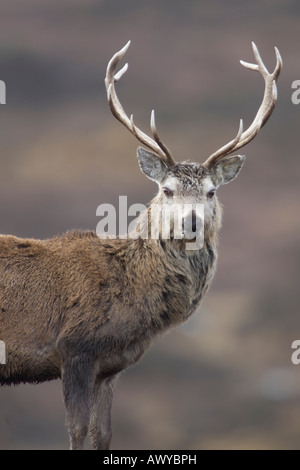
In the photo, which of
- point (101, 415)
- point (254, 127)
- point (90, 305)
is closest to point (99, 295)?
point (90, 305)

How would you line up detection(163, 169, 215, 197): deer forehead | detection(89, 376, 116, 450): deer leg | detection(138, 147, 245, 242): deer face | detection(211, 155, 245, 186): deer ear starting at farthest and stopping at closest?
detection(211, 155, 245, 186): deer ear → detection(89, 376, 116, 450): deer leg → detection(163, 169, 215, 197): deer forehead → detection(138, 147, 245, 242): deer face

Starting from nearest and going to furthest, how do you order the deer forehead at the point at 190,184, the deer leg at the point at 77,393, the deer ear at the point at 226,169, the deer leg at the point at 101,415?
the deer leg at the point at 77,393 → the deer forehead at the point at 190,184 → the deer leg at the point at 101,415 → the deer ear at the point at 226,169

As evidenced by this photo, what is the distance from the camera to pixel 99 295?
805 cm

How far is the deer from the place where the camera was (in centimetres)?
793

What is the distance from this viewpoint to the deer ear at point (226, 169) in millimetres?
8547

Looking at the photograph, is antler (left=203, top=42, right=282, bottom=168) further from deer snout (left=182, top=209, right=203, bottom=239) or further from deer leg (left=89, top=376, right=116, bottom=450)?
deer leg (left=89, top=376, right=116, bottom=450)

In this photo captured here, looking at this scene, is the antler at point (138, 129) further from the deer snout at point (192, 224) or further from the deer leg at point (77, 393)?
the deer leg at point (77, 393)

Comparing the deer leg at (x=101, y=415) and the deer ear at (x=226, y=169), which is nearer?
the deer leg at (x=101, y=415)

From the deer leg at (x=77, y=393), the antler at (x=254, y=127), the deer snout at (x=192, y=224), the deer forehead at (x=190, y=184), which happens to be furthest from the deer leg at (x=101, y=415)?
the antler at (x=254, y=127)

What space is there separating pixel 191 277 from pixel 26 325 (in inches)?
57.8

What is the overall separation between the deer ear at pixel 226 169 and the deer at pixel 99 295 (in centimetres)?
1

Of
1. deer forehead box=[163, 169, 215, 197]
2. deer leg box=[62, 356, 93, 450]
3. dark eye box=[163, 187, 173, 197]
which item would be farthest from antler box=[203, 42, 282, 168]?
deer leg box=[62, 356, 93, 450]

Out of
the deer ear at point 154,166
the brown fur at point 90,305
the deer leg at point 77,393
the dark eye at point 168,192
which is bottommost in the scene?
the deer leg at point 77,393

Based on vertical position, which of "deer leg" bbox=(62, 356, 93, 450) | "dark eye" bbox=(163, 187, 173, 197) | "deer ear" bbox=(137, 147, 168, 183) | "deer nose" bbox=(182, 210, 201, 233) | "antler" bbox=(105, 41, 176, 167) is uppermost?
"antler" bbox=(105, 41, 176, 167)
